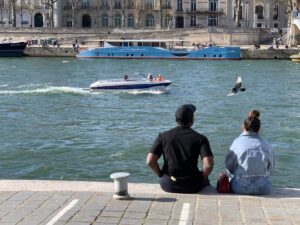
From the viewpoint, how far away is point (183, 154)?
9.09 m

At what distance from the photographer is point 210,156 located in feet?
29.7

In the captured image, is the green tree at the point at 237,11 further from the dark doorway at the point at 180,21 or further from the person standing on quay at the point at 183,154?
the person standing on quay at the point at 183,154

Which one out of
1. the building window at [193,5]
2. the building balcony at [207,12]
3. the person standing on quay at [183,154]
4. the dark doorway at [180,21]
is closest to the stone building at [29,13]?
the dark doorway at [180,21]

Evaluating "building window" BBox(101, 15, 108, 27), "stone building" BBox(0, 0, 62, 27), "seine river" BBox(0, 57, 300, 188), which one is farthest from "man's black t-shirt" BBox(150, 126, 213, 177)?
"building window" BBox(101, 15, 108, 27)

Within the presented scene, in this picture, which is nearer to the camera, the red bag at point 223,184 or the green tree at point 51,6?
the red bag at point 223,184

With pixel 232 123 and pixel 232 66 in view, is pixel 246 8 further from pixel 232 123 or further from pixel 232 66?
pixel 232 123

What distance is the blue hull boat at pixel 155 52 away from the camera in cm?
7912

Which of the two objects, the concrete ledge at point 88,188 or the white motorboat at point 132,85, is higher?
the concrete ledge at point 88,188

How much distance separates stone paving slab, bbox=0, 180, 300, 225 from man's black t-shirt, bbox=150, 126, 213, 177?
17.2 inches

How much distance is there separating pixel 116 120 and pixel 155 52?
5419 cm

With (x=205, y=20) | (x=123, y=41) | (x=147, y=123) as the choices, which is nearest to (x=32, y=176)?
(x=147, y=123)

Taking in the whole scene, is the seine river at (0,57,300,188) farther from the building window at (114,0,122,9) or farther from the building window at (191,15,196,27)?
the building window at (114,0,122,9)

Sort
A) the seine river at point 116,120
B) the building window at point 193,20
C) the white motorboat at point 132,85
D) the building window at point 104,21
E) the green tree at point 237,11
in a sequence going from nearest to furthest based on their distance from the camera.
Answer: the seine river at point 116,120 < the white motorboat at point 132,85 < the green tree at point 237,11 < the building window at point 193,20 < the building window at point 104,21

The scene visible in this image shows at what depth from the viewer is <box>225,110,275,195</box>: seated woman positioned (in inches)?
364
